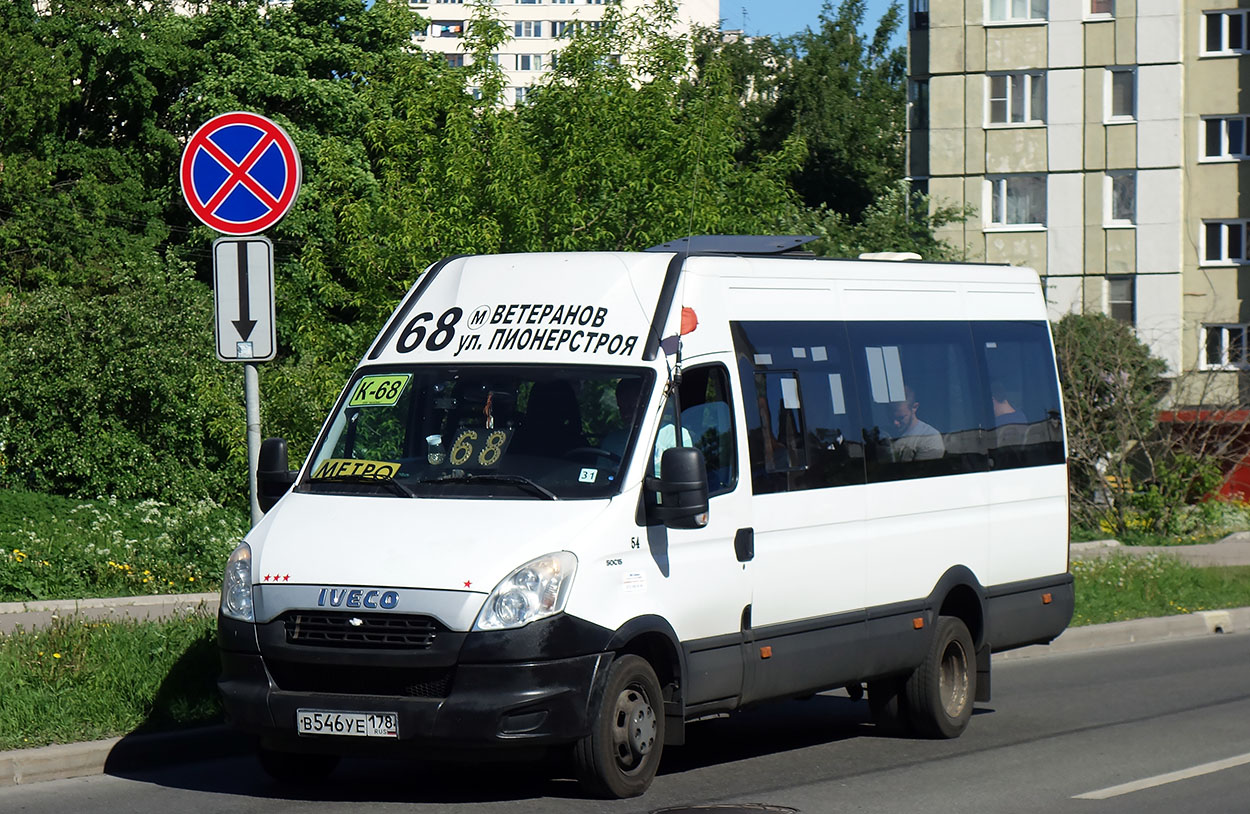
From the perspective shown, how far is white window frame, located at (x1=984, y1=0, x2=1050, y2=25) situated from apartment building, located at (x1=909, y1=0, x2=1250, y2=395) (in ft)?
0.14

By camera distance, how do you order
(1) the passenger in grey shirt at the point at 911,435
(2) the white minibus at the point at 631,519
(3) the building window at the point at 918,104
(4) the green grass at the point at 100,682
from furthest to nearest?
(3) the building window at the point at 918,104
(1) the passenger in grey shirt at the point at 911,435
(4) the green grass at the point at 100,682
(2) the white minibus at the point at 631,519

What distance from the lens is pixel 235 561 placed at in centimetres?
820

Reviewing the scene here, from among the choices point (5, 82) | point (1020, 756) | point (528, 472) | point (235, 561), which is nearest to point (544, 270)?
point (528, 472)

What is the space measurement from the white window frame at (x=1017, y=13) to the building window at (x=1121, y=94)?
8.82 ft

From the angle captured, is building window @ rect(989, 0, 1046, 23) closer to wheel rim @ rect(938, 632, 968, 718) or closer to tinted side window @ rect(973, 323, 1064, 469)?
tinted side window @ rect(973, 323, 1064, 469)

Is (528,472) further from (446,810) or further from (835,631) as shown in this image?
(835,631)

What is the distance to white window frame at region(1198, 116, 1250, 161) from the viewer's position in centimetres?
5356

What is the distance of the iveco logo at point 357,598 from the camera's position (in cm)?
766

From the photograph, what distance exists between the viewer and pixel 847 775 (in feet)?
30.4

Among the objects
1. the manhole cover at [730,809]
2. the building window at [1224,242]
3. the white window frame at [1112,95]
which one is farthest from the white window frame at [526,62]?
the manhole cover at [730,809]

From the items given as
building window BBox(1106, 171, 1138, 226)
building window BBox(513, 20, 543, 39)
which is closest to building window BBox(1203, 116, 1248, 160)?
building window BBox(1106, 171, 1138, 226)

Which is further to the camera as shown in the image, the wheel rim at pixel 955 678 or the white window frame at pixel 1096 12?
the white window frame at pixel 1096 12

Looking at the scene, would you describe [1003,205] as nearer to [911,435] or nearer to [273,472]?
[911,435]

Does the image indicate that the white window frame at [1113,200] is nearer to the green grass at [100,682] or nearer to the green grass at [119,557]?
the green grass at [119,557]
